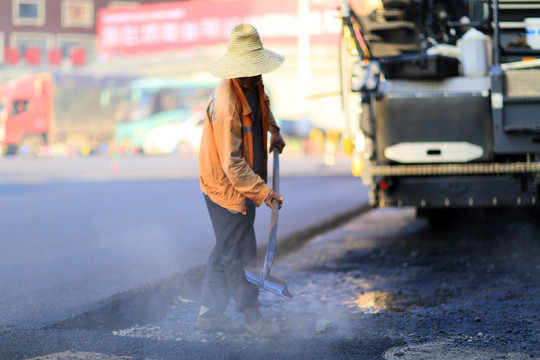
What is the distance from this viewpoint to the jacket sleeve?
Result: 413 cm

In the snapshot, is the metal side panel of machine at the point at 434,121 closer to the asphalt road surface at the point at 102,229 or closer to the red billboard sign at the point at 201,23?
the asphalt road surface at the point at 102,229

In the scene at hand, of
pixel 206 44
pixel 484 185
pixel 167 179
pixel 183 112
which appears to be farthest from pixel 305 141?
pixel 484 185

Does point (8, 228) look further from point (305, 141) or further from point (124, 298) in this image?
point (305, 141)

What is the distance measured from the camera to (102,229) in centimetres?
832

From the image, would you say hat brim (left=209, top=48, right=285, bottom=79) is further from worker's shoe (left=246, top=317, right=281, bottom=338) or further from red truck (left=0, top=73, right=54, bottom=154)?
red truck (left=0, top=73, right=54, bottom=154)

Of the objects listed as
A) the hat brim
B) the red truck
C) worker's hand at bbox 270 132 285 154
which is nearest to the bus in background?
the red truck

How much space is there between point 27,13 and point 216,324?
5351 cm

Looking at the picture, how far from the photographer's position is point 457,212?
9.30 m

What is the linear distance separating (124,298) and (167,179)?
34.6ft

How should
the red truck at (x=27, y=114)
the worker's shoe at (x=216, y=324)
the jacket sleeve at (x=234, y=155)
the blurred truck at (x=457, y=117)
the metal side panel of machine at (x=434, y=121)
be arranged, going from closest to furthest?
the jacket sleeve at (x=234, y=155), the worker's shoe at (x=216, y=324), the blurred truck at (x=457, y=117), the metal side panel of machine at (x=434, y=121), the red truck at (x=27, y=114)

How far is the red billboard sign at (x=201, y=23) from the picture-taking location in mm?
39062

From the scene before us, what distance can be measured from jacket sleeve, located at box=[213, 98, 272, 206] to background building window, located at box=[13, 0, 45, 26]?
2092 inches

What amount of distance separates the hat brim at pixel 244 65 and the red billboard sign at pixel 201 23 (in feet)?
115

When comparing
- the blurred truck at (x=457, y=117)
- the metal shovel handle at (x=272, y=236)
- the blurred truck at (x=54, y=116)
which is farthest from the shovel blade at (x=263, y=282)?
the blurred truck at (x=54, y=116)
